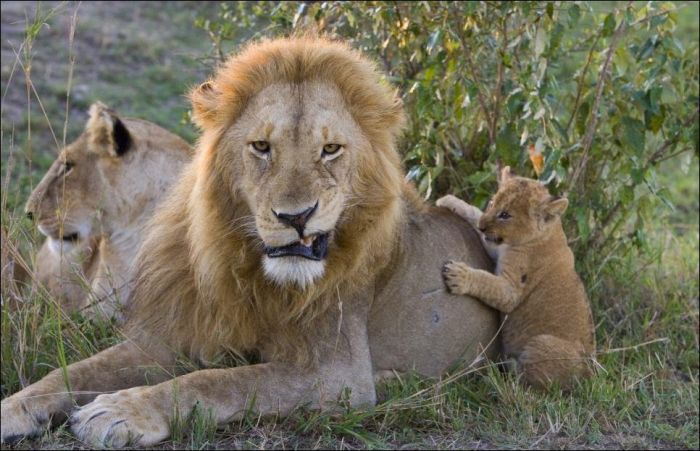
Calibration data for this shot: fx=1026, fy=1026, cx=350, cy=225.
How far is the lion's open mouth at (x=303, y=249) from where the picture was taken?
3.43 m

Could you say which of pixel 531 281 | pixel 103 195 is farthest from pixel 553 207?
pixel 103 195

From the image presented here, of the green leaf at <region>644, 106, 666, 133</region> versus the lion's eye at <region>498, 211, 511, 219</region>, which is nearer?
the lion's eye at <region>498, 211, 511, 219</region>

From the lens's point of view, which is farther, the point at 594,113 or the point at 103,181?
the point at 103,181

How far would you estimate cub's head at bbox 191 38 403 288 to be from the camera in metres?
3.43

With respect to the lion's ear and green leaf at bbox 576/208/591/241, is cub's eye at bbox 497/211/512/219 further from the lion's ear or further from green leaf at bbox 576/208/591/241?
the lion's ear

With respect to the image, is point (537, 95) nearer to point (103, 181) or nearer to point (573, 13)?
point (573, 13)

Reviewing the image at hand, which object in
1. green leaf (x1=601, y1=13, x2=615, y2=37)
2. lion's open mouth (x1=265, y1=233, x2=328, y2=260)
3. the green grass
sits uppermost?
green leaf (x1=601, y1=13, x2=615, y2=37)

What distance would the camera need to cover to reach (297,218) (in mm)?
3314

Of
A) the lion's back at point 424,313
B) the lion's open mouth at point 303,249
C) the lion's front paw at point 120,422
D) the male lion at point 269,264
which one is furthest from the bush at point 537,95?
the lion's front paw at point 120,422

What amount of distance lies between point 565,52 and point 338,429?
270 cm

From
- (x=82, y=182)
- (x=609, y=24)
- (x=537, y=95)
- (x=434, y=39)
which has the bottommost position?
(x=82, y=182)

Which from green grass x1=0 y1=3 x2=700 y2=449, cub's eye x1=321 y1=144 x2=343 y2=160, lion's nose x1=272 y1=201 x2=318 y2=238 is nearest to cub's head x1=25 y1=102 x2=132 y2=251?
green grass x1=0 y1=3 x2=700 y2=449

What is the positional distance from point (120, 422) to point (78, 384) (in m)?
0.53

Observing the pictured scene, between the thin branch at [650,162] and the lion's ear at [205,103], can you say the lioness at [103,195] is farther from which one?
the thin branch at [650,162]
